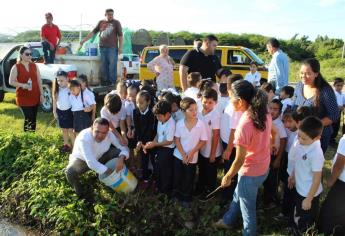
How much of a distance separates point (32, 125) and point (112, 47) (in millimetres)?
2857

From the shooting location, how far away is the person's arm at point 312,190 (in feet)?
11.2

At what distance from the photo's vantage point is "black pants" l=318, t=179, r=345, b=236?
3.58m

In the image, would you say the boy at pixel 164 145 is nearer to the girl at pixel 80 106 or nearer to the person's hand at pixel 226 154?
the person's hand at pixel 226 154

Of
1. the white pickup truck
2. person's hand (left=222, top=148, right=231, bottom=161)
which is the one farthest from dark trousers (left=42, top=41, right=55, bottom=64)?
person's hand (left=222, top=148, right=231, bottom=161)

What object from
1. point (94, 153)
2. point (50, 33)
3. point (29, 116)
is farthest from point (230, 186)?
point (50, 33)

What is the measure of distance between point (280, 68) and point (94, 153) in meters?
3.78

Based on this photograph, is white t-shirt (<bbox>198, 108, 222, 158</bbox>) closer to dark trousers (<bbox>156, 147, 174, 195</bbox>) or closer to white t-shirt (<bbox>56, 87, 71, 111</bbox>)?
dark trousers (<bbox>156, 147, 174, 195</bbox>)

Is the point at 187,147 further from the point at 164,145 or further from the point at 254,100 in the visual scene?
the point at 254,100

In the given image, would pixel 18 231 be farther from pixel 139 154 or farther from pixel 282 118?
pixel 282 118

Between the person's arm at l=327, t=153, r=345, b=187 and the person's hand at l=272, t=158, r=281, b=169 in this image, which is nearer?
the person's arm at l=327, t=153, r=345, b=187

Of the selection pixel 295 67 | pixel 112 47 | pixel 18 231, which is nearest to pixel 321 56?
pixel 295 67

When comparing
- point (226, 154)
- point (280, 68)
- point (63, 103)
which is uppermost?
point (280, 68)

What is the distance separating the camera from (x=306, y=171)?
356cm

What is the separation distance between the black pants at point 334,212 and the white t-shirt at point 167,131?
5.77 feet
